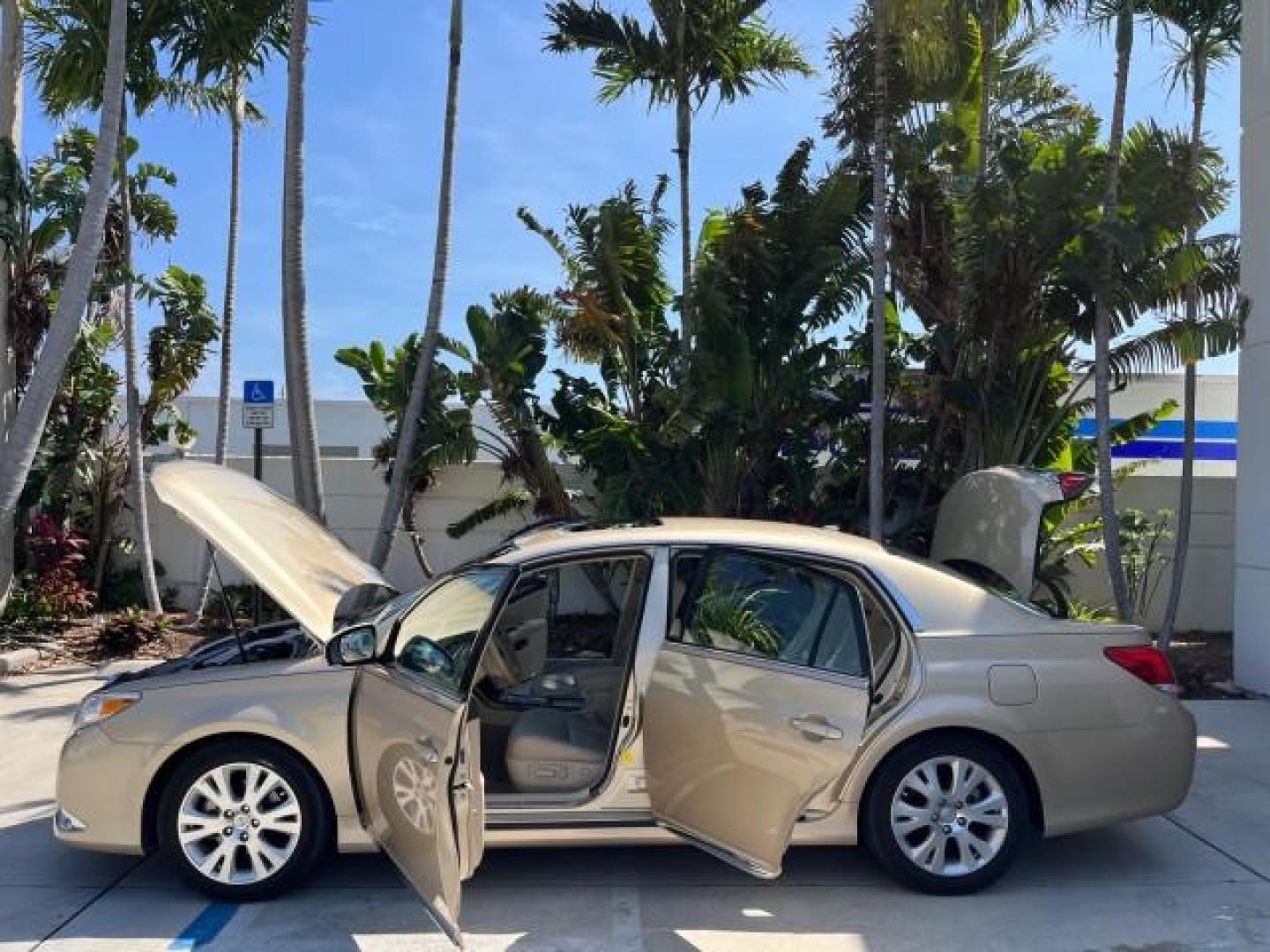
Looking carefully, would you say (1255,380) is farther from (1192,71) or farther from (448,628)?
(448,628)

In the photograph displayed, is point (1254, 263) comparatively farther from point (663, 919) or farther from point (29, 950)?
point (29, 950)

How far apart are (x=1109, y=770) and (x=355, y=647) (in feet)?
10.7

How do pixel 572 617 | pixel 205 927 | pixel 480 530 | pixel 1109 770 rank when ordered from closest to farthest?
pixel 205 927
pixel 1109 770
pixel 572 617
pixel 480 530

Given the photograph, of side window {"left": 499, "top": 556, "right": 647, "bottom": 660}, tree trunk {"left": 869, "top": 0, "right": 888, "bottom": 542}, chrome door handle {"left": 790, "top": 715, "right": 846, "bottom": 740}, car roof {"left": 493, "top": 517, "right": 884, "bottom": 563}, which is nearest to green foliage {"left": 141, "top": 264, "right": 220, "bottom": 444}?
side window {"left": 499, "top": 556, "right": 647, "bottom": 660}

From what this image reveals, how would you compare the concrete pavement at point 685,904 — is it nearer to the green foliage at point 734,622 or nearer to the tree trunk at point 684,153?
the green foliage at point 734,622

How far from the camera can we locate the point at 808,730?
4.55 meters

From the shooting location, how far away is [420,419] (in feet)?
39.0

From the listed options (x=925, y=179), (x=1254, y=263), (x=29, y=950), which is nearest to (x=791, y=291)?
(x=925, y=179)

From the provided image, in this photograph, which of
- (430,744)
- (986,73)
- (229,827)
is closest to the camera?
(430,744)

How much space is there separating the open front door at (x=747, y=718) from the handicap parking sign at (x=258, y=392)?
6340 millimetres

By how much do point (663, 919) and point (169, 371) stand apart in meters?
11.0

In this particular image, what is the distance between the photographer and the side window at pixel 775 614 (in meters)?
4.74

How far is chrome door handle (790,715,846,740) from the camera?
455cm

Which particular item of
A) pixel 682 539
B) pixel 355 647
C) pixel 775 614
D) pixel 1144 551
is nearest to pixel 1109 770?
pixel 775 614
